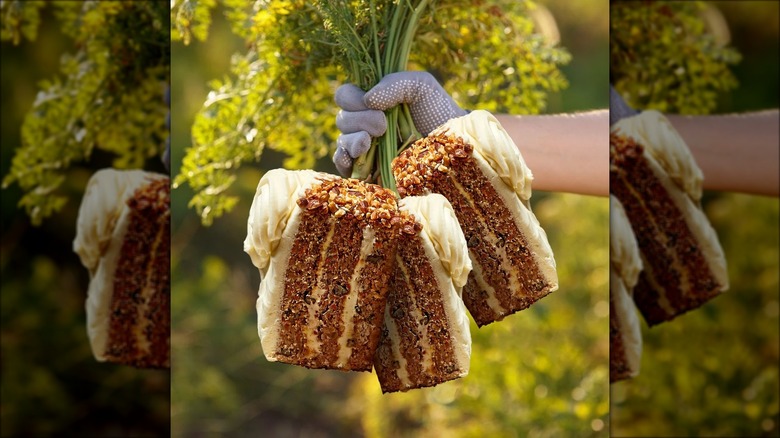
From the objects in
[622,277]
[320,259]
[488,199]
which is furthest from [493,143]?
[622,277]

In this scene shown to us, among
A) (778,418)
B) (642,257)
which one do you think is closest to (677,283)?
(642,257)

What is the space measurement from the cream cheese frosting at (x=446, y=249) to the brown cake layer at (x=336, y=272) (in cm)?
2

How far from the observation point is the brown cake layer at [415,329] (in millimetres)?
1226

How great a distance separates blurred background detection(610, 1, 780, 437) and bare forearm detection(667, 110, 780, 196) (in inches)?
2.9

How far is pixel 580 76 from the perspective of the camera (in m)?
1.38

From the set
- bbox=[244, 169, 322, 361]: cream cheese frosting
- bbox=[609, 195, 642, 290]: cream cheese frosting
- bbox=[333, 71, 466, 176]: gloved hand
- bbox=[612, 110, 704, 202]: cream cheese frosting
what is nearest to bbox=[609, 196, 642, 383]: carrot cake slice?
bbox=[609, 195, 642, 290]: cream cheese frosting

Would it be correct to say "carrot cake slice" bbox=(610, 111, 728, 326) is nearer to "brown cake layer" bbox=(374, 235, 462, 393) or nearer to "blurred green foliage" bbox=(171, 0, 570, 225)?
"blurred green foliage" bbox=(171, 0, 570, 225)

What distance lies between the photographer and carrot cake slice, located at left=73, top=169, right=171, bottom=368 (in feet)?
5.39

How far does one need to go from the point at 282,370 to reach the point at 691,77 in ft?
3.33

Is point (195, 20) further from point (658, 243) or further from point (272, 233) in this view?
point (658, 243)

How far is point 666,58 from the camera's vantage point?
175 centimetres

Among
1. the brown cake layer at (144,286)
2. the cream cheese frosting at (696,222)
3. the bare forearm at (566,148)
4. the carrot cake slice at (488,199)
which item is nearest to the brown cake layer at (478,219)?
the carrot cake slice at (488,199)

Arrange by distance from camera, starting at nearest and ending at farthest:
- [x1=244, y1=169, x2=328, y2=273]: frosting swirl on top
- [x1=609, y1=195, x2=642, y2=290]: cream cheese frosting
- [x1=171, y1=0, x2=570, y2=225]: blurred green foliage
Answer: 1. [x1=244, y1=169, x2=328, y2=273]: frosting swirl on top
2. [x1=171, y1=0, x2=570, y2=225]: blurred green foliage
3. [x1=609, y1=195, x2=642, y2=290]: cream cheese frosting

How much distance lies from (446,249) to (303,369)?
11.2 inches
